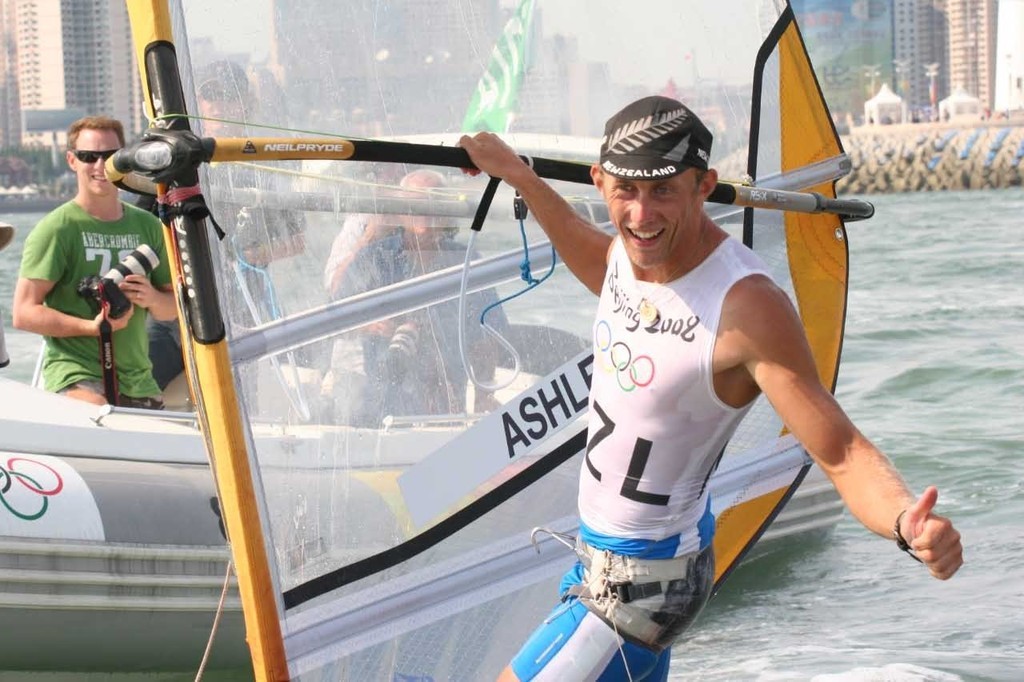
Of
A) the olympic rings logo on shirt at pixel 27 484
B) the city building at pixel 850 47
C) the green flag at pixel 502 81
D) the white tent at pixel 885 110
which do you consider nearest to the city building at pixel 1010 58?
the white tent at pixel 885 110

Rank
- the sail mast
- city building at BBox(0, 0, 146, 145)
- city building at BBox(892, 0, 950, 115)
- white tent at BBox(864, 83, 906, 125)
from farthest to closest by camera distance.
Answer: city building at BBox(892, 0, 950, 115) < city building at BBox(0, 0, 146, 145) < white tent at BBox(864, 83, 906, 125) < the sail mast

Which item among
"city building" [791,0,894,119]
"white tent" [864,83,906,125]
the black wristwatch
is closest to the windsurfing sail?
the black wristwatch

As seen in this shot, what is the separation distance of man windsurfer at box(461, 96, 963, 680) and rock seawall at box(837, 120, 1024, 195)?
50509mm

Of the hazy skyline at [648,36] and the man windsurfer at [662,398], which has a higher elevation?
the hazy skyline at [648,36]

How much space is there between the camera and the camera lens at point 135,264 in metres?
4.81

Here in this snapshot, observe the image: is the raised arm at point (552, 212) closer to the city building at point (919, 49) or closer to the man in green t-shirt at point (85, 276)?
the man in green t-shirt at point (85, 276)

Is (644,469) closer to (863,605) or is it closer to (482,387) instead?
(482,387)

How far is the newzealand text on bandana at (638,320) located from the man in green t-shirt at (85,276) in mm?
2523

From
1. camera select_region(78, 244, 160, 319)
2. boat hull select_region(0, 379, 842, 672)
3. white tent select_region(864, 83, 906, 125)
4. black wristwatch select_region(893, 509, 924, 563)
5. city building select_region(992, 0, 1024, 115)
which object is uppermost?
black wristwatch select_region(893, 509, 924, 563)

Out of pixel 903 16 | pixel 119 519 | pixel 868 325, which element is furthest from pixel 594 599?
pixel 903 16

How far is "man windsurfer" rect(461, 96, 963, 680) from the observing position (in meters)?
2.45

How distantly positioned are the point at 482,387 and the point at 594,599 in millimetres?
748

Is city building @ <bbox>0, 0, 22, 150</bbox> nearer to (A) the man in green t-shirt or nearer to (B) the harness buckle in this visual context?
(A) the man in green t-shirt

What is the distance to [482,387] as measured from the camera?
10.9ft
